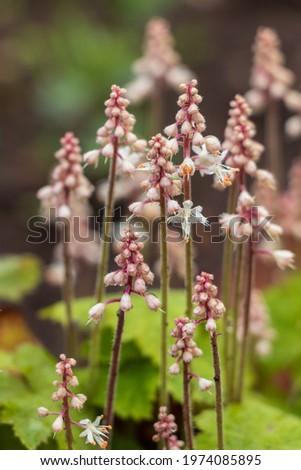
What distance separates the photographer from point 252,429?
13.4 ft

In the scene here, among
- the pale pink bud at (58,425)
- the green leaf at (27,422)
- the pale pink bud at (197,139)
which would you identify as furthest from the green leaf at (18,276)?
the pale pink bud at (197,139)

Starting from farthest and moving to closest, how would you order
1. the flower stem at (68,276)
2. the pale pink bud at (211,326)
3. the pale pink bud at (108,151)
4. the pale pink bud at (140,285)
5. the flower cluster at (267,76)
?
the flower cluster at (267,76) → the flower stem at (68,276) → the pale pink bud at (108,151) → the pale pink bud at (140,285) → the pale pink bud at (211,326)

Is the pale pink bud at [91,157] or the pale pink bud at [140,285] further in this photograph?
the pale pink bud at [91,157]

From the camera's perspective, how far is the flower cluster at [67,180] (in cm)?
388


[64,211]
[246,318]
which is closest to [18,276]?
[64,211]

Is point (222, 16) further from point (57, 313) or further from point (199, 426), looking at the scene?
point (199, 426)

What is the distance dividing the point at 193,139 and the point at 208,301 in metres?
0.67

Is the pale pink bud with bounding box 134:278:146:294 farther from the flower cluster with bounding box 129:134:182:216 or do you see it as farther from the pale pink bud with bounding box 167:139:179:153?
the pale pink bud with bounding box 167:139:179:153

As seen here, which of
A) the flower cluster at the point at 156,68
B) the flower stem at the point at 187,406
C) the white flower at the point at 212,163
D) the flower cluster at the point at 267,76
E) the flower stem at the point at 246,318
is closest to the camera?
the flower stem at the point at 187,406

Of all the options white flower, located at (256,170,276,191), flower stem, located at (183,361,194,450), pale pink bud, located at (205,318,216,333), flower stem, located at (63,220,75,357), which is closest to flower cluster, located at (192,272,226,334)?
pale pink bud, located at (205,318,216,333)

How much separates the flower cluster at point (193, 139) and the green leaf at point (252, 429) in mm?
A: 1349

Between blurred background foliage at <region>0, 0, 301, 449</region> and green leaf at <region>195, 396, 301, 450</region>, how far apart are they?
0.01 meters

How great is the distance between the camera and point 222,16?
43.1 ft

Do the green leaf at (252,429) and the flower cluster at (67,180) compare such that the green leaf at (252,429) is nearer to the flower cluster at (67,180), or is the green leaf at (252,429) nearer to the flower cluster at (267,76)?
the flower cluster at (67,180)
